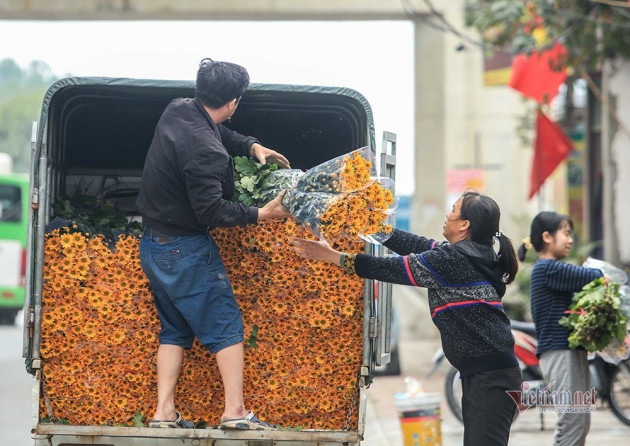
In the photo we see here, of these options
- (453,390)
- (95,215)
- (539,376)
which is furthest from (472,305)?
(539,376)

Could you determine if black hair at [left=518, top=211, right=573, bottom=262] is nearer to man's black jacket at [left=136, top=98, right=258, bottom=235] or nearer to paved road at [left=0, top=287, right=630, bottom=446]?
man's black jacket at [left=136, top=98, right=258, bottom=235]

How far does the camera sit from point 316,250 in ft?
17.0

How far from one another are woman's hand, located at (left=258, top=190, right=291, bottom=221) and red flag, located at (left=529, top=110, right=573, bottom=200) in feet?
35.0

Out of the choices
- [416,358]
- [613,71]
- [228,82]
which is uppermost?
[613,71]

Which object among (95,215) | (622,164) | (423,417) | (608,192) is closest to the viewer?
(95,215)

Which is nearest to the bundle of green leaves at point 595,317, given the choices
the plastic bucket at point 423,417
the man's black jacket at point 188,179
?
the plastic bucket at point 423,417

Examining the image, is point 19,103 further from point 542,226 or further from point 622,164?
point 542,226

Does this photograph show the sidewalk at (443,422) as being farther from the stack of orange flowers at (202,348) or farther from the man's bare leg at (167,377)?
the man's bare leg at (167,377)

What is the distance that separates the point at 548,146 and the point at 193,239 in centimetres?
1119

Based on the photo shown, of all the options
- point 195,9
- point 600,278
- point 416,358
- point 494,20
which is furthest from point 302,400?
point 195,9

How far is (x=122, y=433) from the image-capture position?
5.18 metres

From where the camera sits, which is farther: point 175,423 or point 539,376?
point 539,376

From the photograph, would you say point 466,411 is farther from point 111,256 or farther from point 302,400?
point 111,256

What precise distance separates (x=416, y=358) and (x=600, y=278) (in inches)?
399
